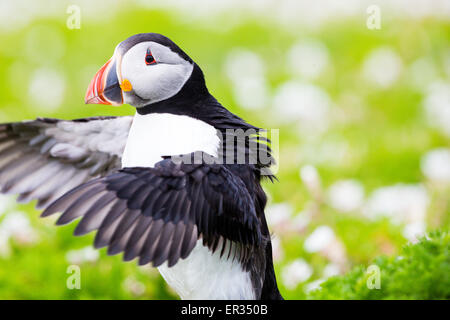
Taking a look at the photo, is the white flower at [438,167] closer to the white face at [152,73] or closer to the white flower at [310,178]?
the white flower at [310,178]

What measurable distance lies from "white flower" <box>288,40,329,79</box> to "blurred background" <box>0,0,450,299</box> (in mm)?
25

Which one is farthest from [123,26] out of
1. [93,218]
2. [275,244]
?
[93,218]

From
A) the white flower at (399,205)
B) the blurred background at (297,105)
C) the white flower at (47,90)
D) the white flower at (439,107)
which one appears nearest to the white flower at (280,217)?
the blurred background at (297,105)

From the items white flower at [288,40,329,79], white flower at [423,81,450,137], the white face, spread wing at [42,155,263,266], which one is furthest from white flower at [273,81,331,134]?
spread wing at [42,155,263,266]

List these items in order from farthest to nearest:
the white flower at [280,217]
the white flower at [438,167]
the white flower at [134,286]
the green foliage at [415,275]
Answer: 1. the white flower at [438,167]
2. the white flower at [280,217]
3. the white flower at [134,286]
4. the green foliage at [415,275]

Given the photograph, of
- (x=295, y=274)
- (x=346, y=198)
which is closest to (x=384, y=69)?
(x=346, y=198)

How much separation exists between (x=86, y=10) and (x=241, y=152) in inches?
302

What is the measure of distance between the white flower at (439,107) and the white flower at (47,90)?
4682 mm

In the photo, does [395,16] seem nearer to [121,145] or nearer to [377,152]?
[377,152]

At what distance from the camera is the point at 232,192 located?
2.94 m

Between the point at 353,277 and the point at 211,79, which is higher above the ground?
the point at 211,79

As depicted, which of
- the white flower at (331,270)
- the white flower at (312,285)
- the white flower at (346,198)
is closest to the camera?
the white flower at (312,285)

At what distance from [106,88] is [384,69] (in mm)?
5765

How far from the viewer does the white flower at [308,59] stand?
8.32 meters
